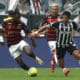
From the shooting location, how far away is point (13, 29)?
50.0ft

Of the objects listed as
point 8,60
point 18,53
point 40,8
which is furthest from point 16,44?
point 40,8

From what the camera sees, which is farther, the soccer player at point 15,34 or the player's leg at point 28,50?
the soccer player at point 15,34

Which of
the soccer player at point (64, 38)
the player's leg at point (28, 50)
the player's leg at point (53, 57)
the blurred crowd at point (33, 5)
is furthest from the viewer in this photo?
the blurred crowd at point (33, 5)

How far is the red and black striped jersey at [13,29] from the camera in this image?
49.6ft

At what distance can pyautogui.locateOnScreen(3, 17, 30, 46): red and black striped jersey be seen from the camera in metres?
15.1

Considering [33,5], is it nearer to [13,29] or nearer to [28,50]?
[13,29]

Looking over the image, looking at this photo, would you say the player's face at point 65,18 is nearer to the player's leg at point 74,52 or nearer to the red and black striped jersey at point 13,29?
the player's leg at point 74,52

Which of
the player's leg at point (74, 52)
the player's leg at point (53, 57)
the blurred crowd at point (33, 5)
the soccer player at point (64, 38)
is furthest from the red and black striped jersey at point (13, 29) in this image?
the blurred crowd at point (33, 5)

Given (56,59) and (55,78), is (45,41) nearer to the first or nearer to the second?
(56,59)

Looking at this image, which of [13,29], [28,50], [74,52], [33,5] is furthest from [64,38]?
[33,5]

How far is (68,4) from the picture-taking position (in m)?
22.0

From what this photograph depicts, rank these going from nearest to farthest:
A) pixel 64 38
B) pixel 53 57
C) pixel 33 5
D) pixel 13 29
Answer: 1. pixel 13 29
2. pixel 64 38
3. pixel 53 57
4. pixel 33 5

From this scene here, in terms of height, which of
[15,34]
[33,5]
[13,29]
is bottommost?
[33,5]

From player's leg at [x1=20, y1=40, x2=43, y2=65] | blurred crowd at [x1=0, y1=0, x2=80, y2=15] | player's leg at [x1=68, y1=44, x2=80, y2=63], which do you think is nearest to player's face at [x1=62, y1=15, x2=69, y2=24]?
player's leg at [x1=68, y1=44, x2=80, y2=63]
